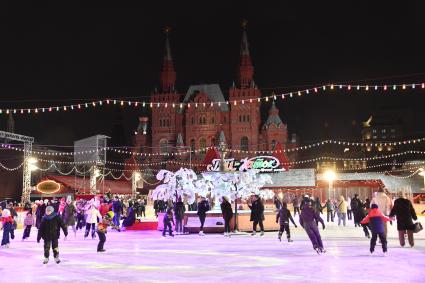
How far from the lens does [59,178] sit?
46438mm

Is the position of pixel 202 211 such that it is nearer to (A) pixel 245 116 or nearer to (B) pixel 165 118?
(A) pixel 245 116

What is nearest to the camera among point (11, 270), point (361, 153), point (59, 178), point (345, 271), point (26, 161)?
point (345, 271)

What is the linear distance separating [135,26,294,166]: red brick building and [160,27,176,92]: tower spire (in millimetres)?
189

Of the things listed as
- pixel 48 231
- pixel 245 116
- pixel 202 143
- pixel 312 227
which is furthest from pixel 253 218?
pixel 245 116

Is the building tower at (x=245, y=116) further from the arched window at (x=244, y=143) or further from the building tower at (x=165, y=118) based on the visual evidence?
the building tower at (x=165, y=118)

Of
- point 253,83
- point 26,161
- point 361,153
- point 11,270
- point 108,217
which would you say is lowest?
point 11,270

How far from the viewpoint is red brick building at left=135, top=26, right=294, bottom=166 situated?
76125 mm

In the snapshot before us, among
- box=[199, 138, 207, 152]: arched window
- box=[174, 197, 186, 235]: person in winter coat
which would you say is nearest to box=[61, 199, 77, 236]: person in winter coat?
box=[174, 197, 186, 235]: person in winter coat

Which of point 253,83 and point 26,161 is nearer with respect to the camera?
point 26,161

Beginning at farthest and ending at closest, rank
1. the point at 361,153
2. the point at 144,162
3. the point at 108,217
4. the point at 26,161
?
the point at 361,153, the point at 144,162, the point at 26,161, the point at 108,217

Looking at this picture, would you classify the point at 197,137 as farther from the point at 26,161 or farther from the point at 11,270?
the point at 11,270

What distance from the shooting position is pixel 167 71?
3273 inches

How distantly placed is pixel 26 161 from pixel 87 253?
888 inches

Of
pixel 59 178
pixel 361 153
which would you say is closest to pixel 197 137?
pixel 59 178
